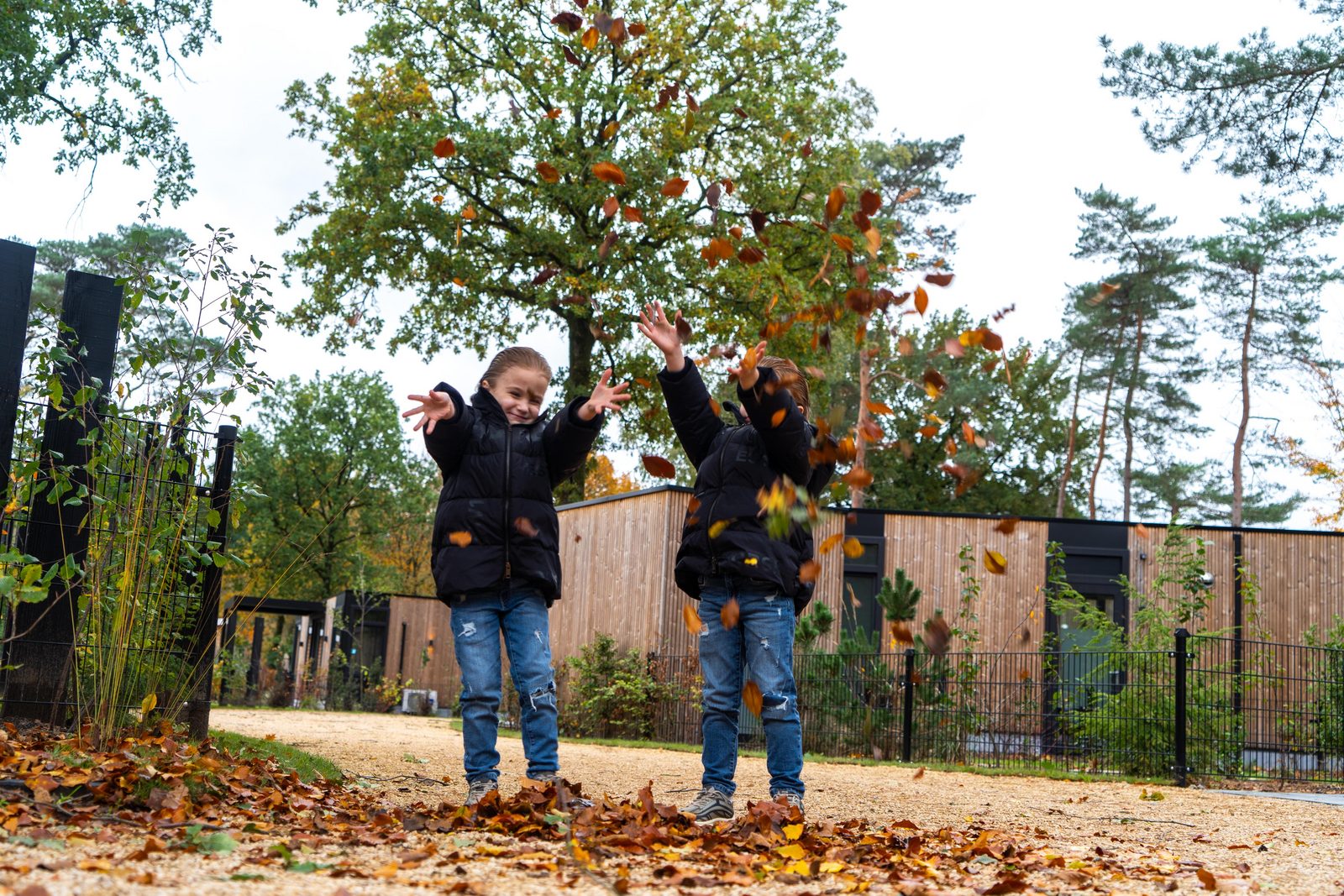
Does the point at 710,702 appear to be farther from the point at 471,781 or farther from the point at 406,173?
the point at 406,173

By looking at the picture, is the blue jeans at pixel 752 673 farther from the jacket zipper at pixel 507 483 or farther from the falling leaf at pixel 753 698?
the jacket zipper at pixel 507 483

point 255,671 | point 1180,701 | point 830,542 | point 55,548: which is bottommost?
point 255,671

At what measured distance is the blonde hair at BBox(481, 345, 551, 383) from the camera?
4.16 m

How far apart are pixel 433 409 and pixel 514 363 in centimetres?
43

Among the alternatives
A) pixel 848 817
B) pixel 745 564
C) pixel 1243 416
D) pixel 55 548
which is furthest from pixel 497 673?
pixel 1243 416

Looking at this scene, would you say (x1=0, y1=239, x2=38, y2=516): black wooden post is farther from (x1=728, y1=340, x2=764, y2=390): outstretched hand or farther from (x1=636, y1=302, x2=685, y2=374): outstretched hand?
(x1=728, y1=340, x2=764, y2=390): outstretched hand

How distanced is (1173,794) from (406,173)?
545 inches

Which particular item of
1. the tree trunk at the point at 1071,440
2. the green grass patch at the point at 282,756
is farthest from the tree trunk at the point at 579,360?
the tree trunk at the point at 1071,440

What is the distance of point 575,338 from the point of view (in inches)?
734

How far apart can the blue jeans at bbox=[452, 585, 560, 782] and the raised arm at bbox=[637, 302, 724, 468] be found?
805mm

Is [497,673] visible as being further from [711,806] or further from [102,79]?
[102,79]

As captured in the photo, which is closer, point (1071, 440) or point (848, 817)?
point (848, 817)

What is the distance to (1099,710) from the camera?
917cm

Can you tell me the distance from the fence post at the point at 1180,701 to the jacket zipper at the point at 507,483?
6.26 meters
